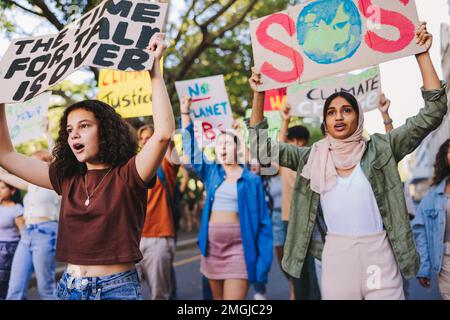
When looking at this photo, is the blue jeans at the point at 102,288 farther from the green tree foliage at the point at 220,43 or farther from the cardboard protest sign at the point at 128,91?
the green tree foliage at the point at 220,43

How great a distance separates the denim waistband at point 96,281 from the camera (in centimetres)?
275

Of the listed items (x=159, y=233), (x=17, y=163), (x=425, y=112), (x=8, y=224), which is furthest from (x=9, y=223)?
(x=425, y=112)

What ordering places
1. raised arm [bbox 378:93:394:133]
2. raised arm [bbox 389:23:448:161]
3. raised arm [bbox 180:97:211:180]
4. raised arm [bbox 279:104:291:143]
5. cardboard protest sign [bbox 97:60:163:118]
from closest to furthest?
raised arm [bbox 389:23:448:161] → raised arm [bbox 378:93:394:133] → raised arm [bbox 279:104:291:143] → raised arm [bbox 180:97:211:180] → cardboard protest sign [bbox 97:60:163:118]

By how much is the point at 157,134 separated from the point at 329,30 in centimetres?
196

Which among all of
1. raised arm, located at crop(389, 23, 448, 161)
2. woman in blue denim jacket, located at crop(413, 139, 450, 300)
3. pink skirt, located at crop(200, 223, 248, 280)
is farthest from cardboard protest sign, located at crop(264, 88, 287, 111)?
A: raised arm, located at crop(389, 23, 448, 161)

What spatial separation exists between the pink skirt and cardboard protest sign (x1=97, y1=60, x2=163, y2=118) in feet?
4.65

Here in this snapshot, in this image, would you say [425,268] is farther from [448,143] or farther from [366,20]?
[366,20]

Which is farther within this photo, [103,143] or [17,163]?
[17,163]

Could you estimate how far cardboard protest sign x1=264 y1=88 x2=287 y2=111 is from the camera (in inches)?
287

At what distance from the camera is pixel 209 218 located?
17.3ft

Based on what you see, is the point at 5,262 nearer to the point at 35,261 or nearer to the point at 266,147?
the point at 35,261

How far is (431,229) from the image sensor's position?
4.65 m

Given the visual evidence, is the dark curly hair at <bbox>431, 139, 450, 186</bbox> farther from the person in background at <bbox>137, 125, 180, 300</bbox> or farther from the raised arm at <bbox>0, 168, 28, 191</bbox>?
the raised arm at <bbox>0, 168, 28, 191</bbox>
